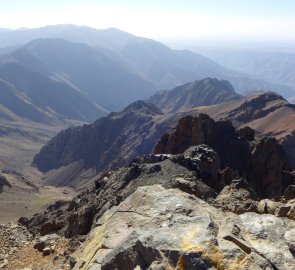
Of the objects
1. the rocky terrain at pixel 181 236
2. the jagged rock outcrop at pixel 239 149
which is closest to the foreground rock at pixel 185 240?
the rocky terrain at pixel 181 236

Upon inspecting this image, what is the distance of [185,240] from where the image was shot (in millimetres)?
15758

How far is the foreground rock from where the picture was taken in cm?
1503

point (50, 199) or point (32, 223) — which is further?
point (50, 199)

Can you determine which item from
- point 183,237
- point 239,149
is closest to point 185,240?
point 183,237

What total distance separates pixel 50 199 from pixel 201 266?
135075 mm

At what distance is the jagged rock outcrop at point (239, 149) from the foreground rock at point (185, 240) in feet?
155

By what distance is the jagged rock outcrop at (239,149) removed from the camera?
69.5 metres

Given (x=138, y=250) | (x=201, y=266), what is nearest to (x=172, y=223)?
(x=138, y=250)

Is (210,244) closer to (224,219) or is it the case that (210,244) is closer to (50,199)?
(224,219)

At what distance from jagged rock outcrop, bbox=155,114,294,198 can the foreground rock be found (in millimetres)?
47274

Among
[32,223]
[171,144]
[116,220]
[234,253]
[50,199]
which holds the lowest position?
[50,199]

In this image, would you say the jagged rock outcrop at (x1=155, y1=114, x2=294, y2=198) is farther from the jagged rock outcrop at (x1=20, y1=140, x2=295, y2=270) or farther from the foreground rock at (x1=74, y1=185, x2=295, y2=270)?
the foreground rock at (x1=74, y1=185, x2=295, y2=270)

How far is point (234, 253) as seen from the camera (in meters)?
15.2

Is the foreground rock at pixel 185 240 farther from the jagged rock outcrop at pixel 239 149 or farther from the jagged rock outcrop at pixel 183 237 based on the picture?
the jagged rock outcrop at pixel 239 149
